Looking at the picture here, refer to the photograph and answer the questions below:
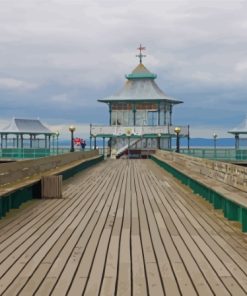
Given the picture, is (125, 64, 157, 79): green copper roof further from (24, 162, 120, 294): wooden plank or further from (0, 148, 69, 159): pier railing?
(24, 162, 120, 294): wooden plank

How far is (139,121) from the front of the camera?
68.9 metres

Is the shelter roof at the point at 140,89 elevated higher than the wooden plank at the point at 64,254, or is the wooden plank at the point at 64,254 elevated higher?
the shelter roof at the point at 140,89

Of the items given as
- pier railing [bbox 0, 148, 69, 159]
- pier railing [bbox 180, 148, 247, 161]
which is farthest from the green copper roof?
pier railing [bbox 180, 148, 247, 161]

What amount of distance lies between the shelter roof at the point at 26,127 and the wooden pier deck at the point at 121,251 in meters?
62.7

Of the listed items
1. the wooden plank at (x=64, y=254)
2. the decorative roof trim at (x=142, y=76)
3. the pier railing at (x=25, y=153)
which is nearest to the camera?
the wooden plank at (x=64, y=254)

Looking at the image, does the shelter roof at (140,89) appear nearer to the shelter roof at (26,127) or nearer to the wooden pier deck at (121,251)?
the shelter roof at (26,127)

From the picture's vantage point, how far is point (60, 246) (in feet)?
28.1

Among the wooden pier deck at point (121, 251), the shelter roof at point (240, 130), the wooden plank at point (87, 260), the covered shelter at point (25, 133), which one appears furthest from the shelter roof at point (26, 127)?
the wooden plank at point (87, 260)

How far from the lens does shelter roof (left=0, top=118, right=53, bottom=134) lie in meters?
75.4

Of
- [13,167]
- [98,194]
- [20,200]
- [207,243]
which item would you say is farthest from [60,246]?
[98,194]

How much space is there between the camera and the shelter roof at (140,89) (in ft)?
228

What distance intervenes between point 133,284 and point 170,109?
65.6 metres

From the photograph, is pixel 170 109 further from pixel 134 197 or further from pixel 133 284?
pixel 133 284

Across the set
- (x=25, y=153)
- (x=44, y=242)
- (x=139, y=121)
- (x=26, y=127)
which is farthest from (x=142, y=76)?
(x=44, y=242)
